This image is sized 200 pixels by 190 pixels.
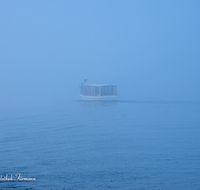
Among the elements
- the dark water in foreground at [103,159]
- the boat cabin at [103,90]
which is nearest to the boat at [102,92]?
the boat cabin at [103,90]

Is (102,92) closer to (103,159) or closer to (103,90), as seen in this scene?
(103,90)

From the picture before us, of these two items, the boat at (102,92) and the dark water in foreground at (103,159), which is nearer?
the dark water in foreground at (103,159)

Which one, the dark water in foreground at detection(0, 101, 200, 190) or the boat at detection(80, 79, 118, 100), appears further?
the boat at detection(80, 79, 118, 100)

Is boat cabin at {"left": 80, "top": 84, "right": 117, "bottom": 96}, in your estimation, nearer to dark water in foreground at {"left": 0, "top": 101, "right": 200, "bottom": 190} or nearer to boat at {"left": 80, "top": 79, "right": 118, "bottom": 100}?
boat at {"left": 80, "top": 79, "right": 118, "bottom": 100}

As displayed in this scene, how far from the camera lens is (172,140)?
18.8 metres

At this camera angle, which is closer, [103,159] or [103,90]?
[103,159]

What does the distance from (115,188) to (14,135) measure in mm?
13189

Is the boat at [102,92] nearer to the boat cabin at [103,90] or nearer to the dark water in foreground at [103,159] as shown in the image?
the boat cabin at [103,90]

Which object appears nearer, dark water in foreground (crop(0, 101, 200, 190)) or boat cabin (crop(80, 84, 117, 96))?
dark water in foreground (crop(0, 101, 200, 190))

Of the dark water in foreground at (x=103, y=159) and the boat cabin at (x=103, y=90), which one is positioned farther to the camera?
the boat cabin at (x=103, y=90)

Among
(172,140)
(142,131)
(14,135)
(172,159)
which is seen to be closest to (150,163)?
(172,159)

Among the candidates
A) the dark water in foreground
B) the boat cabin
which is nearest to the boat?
the boat cabin

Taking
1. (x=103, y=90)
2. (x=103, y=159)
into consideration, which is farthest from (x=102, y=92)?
(x=103, y=159)

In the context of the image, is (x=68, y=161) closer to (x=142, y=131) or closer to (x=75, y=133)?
(x=75, y=133)
